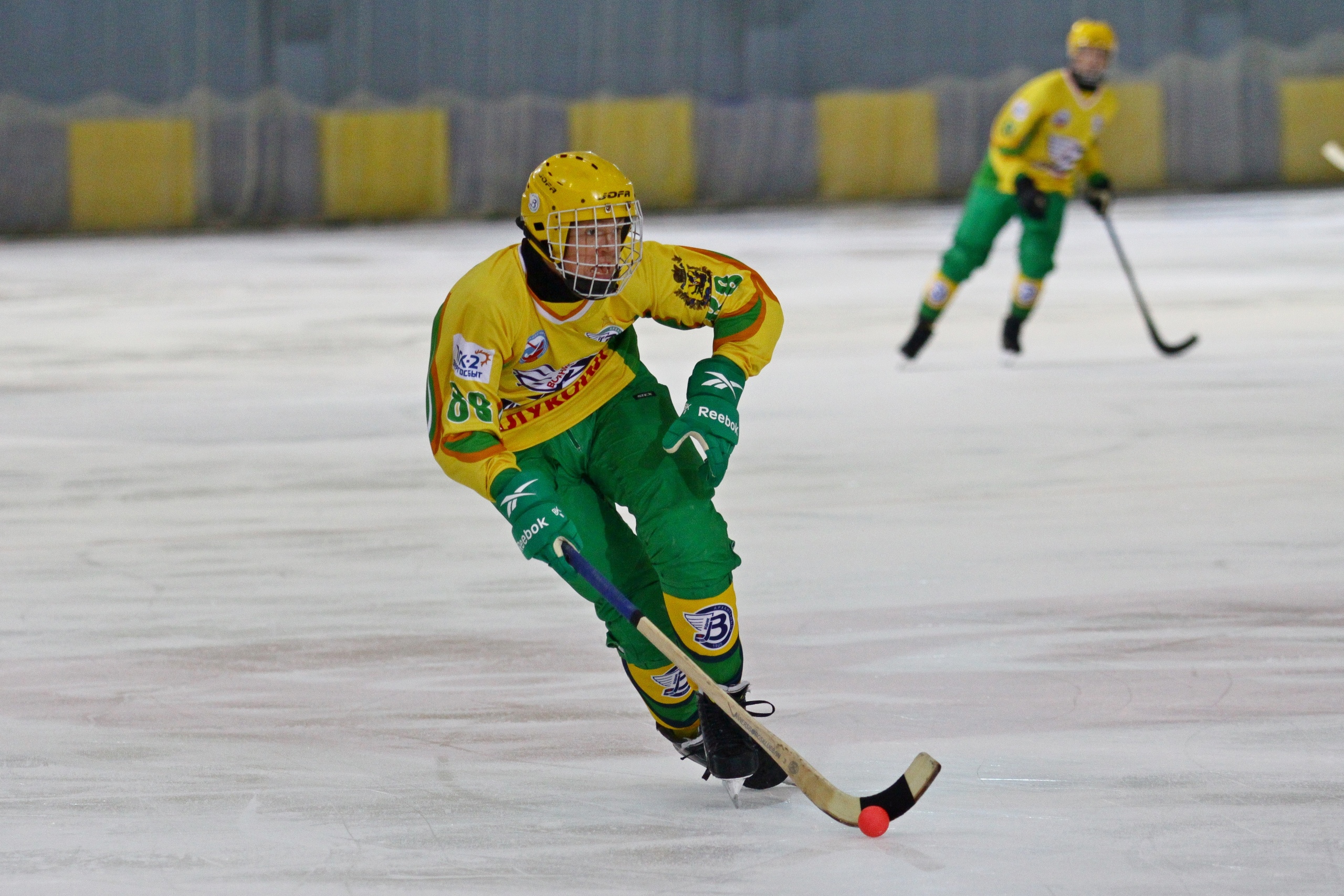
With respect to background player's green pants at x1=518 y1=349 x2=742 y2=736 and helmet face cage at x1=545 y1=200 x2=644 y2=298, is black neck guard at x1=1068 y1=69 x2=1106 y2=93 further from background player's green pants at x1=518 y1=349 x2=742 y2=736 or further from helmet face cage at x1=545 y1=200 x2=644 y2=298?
helmet face cage at x1=545 y1=200 x2=644 y2=298

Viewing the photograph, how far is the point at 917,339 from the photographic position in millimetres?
8289

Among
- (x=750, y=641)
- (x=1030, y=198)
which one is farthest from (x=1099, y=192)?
(x=750, y=641)

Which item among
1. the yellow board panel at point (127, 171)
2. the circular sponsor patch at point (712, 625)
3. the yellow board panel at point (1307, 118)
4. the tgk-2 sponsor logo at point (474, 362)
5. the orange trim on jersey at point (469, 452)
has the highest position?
the tgk-2 sponsor logo at point (474, 362)

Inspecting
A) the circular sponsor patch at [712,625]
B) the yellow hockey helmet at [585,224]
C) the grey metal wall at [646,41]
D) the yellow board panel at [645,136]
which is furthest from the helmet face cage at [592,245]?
the grey metal wall at [646,41]

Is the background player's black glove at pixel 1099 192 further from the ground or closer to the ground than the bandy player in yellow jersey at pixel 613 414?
closer to the ground

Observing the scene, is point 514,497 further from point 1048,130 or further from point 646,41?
point 646,41

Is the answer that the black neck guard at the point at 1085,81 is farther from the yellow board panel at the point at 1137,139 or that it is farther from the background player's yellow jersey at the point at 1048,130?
the yellow board panel at the point at 1137,139

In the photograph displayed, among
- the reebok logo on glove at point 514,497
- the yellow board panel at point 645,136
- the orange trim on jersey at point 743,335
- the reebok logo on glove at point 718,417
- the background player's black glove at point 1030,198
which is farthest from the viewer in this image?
the yellow board panel at point 645,136

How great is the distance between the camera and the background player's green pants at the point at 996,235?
8406mm

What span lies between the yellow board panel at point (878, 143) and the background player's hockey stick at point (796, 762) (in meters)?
15.9

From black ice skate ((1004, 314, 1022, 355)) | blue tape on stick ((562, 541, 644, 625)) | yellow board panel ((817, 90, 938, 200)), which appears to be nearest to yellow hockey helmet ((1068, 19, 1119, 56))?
black ice skate ((1004, 314, 1022, 355))

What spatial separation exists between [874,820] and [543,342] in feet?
3.15

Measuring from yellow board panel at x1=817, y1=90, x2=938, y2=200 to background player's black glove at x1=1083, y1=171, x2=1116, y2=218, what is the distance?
396 inches

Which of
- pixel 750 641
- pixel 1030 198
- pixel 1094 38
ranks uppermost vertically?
pixel 1094 38
